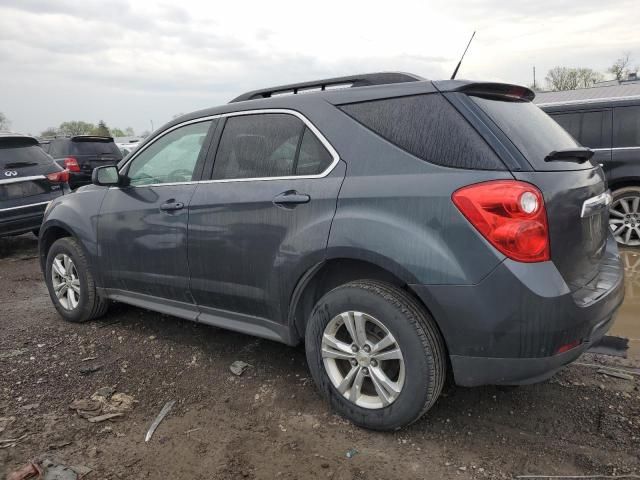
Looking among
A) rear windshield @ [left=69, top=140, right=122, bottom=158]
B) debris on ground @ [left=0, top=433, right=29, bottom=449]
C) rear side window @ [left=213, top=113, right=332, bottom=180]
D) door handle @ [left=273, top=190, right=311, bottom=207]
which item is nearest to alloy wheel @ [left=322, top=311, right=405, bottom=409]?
door handle @ [left=273, top=190, right=311, bottom=207]

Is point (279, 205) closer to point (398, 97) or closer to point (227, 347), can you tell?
point (398, 97)

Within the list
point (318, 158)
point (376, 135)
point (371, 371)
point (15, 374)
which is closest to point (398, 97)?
point (376, 135)

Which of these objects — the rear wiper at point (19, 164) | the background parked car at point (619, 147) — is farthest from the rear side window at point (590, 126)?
the rear wiper at point (19, 164)

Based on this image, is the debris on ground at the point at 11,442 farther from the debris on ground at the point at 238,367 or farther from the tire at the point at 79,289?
the tire at the point at 79,289

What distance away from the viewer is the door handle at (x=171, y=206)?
342 cm

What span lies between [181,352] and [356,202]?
1966 millimetres

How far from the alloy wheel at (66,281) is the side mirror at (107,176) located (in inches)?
34.6

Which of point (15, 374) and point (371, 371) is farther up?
point (371, 371)

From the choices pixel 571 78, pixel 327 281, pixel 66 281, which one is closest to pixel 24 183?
pixel 66 281

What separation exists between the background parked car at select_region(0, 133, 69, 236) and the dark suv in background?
3.66m

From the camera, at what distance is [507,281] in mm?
2215

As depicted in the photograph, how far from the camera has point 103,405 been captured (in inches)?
122

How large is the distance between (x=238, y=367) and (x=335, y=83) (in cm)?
192

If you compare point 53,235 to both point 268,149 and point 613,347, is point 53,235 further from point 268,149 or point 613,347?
point 613,347
